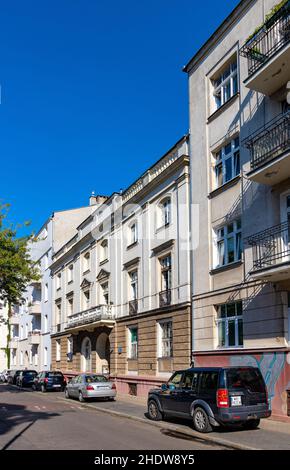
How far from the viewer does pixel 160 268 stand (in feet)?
84.3

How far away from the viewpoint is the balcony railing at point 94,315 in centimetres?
3069

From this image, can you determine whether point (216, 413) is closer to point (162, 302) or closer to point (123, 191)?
point (162, 302)

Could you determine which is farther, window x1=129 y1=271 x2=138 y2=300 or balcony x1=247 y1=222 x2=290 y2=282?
window x1=129 y1=271 x2=138 y2=300

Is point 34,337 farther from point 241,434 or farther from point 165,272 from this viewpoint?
point 241,434

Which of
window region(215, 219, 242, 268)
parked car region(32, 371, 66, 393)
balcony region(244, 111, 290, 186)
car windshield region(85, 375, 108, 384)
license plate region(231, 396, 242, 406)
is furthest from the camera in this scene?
parked car region(32, 371, 66, 393)

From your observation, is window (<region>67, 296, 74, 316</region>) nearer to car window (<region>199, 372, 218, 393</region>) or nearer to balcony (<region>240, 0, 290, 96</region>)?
balcony (<region>240, 0, 290, 96</region>)

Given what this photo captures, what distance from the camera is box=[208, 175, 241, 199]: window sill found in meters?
19.3

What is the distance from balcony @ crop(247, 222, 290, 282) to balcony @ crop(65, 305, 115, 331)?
14788mm

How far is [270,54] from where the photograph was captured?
17.0 m

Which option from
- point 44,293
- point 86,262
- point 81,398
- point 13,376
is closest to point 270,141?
point 81,398

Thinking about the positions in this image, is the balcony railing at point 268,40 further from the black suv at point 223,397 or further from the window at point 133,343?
the window at point 133,343

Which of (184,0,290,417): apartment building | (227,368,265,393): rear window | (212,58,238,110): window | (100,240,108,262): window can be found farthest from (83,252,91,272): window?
Answer: (227,368,265,393): rear window

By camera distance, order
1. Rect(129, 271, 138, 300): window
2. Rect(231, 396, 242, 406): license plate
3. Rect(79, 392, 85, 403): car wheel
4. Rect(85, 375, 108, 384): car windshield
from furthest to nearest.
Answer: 1. Rect(129, 271, 138, 300): window
2. Rect(85, 375, 108, 384): car windshield
3. Rect(79, 392, 85, 403): car wheel
4. Rect(231, 396, 242, 406): license plate

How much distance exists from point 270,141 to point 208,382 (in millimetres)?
7654
